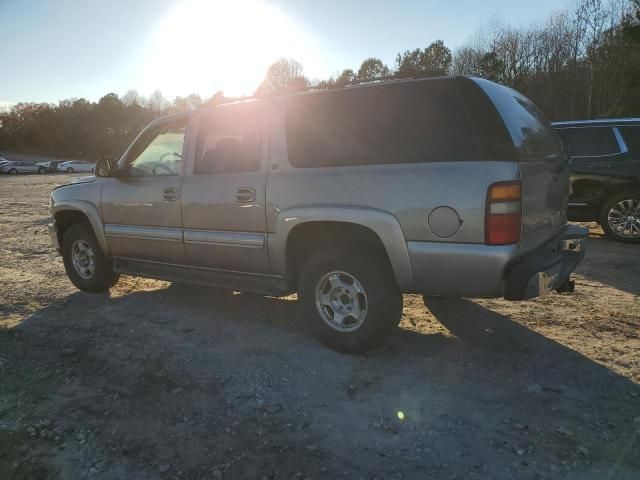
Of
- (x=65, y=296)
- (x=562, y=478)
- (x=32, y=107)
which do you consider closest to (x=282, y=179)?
(x=562, y=478)

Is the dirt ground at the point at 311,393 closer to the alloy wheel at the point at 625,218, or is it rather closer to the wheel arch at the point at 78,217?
the wheel arch at the point at 78,217

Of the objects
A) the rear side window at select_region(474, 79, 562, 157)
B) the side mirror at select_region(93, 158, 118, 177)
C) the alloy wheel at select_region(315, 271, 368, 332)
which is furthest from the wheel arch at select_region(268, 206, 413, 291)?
the side mirror at select_region(93, 158, 118, 177)

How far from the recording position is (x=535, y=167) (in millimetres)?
3299

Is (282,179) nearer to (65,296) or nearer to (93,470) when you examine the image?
(93,470)

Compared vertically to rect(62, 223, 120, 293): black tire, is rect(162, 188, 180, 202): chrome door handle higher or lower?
higher

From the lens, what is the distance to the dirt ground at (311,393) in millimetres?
2480

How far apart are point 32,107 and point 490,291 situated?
279 ft

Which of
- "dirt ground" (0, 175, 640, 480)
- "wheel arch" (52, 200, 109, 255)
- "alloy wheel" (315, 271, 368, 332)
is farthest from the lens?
"wheel arch" (52, 200, 109, 255)

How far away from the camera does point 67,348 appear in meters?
3.97

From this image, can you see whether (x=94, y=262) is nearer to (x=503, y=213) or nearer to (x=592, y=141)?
(x=503, y=213)

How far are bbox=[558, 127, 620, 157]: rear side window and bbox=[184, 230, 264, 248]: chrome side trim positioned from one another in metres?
5.75

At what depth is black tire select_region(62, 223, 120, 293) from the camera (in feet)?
17.7

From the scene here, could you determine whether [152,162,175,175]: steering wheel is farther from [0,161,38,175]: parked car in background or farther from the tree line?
[0,161,38,175]: parked car in background

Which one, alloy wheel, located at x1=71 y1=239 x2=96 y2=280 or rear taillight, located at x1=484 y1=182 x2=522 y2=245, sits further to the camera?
alloy wheel, located at x1=71 y1=239 x2=96 y2=280
